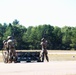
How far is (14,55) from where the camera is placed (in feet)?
78.6

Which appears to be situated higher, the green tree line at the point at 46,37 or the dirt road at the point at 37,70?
the green tree line at the point at 46,37

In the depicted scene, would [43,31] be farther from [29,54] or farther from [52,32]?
[29,54]

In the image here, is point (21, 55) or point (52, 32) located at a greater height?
point (52, 32)

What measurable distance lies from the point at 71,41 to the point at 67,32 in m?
10.2

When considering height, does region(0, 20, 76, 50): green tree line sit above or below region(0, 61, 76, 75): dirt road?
above

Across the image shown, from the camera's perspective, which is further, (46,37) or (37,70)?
(46,37)

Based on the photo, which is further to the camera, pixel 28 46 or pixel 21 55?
pixel 28 46

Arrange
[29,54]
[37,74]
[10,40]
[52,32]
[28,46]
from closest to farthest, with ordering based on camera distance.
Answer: [37,74] → [10,40] → [29,54] → [28,46] → [52,32]

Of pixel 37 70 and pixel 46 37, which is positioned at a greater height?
pixel 46 37

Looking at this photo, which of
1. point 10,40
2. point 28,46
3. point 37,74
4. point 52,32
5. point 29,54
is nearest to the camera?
point 37,74

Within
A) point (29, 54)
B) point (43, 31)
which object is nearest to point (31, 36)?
point (43, 31)

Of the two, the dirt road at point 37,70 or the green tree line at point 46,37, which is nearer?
the dirt road at point 37,70

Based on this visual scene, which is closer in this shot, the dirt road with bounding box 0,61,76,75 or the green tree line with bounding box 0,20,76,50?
the dirt road with bounding box 0,61,76,75

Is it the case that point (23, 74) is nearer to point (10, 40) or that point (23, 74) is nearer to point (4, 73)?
point (4, 73)
